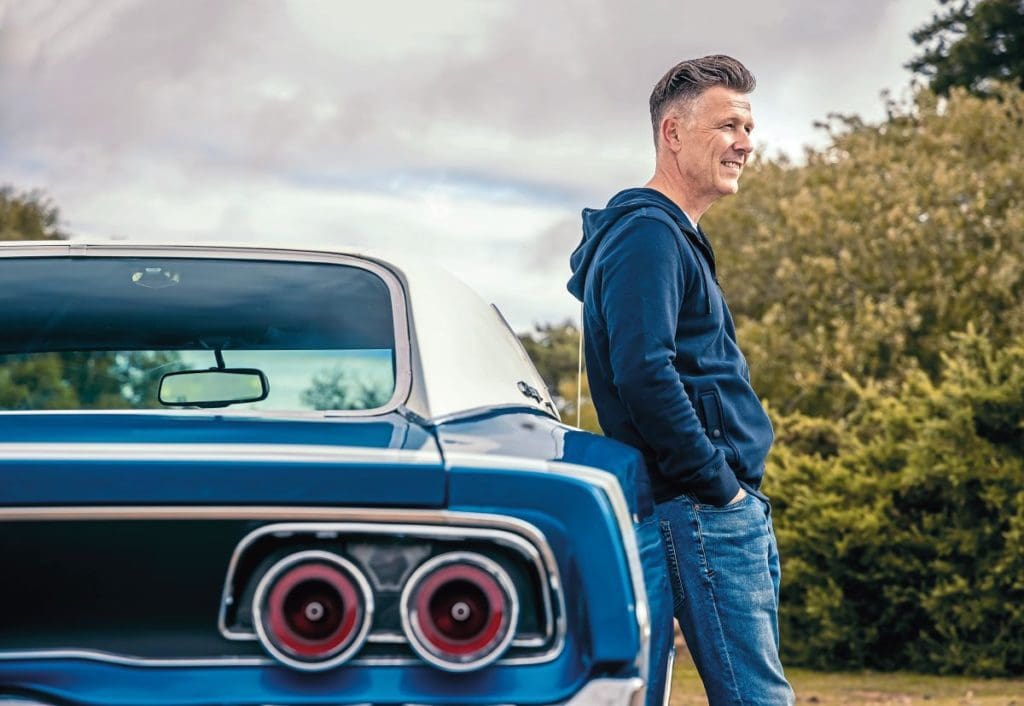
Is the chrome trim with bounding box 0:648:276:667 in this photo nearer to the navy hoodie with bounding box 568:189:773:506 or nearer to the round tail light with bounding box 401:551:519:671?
the round tail light with bounding box 401:551:519:671

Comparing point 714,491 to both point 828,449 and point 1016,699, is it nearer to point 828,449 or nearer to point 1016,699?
point 1016,699

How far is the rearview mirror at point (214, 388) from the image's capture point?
309 centimetres

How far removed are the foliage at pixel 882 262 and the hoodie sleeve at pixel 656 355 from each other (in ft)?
53.4

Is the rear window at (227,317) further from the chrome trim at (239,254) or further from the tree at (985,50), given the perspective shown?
the tree at (985,50)

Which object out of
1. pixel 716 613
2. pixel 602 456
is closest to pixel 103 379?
pixel 716 613

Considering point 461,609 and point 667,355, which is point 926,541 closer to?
point 667,355

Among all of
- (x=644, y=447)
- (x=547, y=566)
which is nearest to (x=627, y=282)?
(x=644, y=447)

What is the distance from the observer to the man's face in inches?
143

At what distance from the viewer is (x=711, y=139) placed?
11.9ft

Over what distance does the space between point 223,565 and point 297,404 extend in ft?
5.09

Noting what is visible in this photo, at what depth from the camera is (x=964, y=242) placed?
21.5 meters

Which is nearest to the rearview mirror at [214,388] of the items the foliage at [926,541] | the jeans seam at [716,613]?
the jeans seam at [716,613]

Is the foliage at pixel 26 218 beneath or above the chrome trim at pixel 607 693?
above

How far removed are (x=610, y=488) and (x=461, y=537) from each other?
1.05ft
